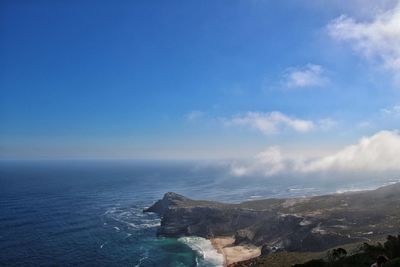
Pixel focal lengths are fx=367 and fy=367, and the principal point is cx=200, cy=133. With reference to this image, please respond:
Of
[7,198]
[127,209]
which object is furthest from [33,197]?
[127,209]

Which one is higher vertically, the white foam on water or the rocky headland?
the rocky headland

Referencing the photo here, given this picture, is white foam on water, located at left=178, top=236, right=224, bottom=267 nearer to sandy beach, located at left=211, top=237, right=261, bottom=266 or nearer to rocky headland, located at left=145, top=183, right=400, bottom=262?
sandy beach, located at left=211, top=237, right=261, bottom=266

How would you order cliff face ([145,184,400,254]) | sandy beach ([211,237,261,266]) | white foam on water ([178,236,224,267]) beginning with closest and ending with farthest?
cliff face ([145,184,400,254])
white foam on water ([178,236,224,267])
sandy beach ([211,237,261,266])

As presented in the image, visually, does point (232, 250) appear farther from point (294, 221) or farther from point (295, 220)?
point (295, 220)

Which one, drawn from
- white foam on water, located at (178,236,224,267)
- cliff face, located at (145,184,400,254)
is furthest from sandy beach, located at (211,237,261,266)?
cliff face, located at (145,184,400,254)

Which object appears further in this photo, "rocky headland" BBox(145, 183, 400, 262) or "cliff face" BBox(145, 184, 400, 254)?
"cliff face" BBox(145, 184, 400, 254)

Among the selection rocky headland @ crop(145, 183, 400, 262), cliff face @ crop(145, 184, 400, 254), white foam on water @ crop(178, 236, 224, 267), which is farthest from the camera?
white foam on water @ crop(178, 236, 224, 267)
